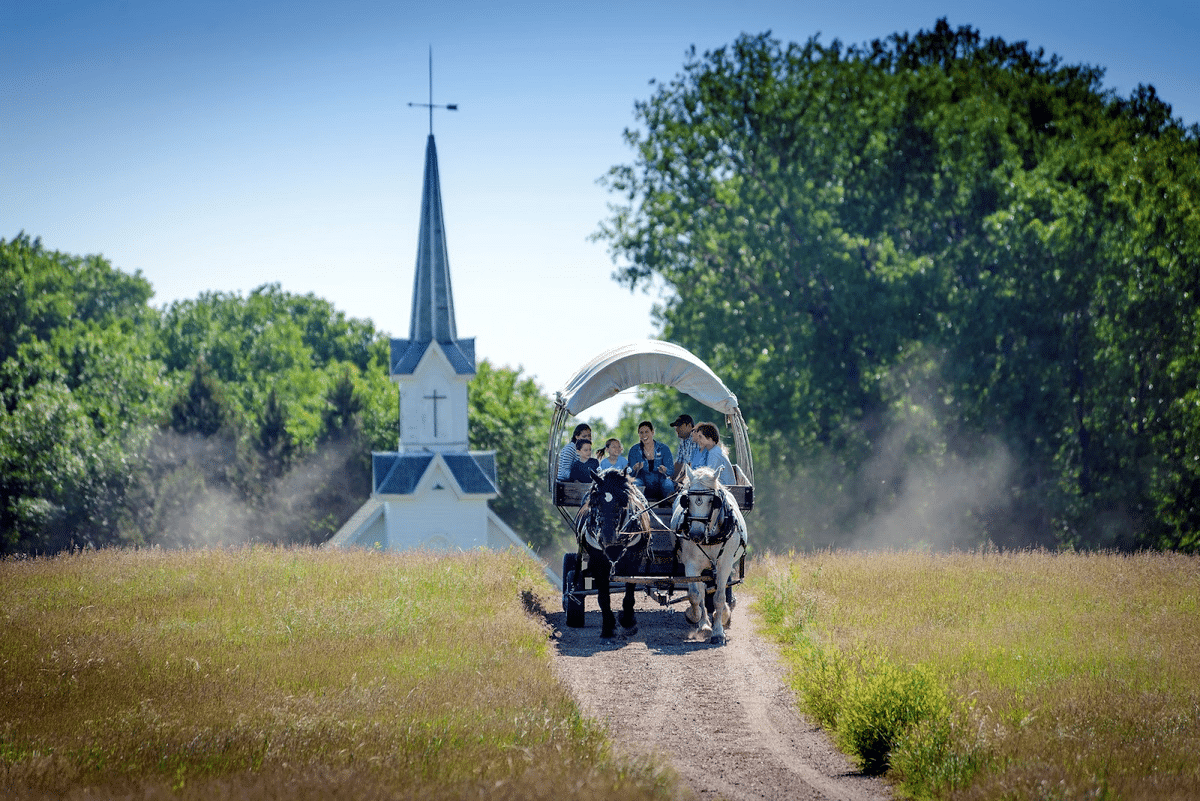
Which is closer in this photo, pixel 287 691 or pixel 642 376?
pixel 287 691

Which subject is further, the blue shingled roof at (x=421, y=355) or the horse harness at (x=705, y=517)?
the blue shingled roof at (x=421, y=355)

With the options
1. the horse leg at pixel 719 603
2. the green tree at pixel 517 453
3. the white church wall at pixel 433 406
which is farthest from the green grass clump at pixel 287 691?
the green tree at pixel 517 453

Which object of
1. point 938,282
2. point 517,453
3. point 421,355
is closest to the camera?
point 938,282

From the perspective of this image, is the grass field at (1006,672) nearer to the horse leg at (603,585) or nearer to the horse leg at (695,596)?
the horse leg at (695,596)

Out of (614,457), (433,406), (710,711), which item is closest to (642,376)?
(614,457)

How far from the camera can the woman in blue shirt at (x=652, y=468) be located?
16312mm

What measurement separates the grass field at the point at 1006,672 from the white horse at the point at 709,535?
38.2 inches

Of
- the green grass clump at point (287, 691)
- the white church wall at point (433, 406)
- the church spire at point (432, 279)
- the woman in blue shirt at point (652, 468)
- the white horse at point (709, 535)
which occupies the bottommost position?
the green grass clump at point (287, 691)

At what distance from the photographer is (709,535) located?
1391 centimetres

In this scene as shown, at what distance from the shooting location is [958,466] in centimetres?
3697

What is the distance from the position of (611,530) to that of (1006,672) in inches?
196

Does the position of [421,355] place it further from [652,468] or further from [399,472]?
[652,468]

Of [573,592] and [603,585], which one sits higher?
[603,585]

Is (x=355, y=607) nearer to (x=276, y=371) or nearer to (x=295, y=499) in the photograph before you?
(x=295, y=499)
